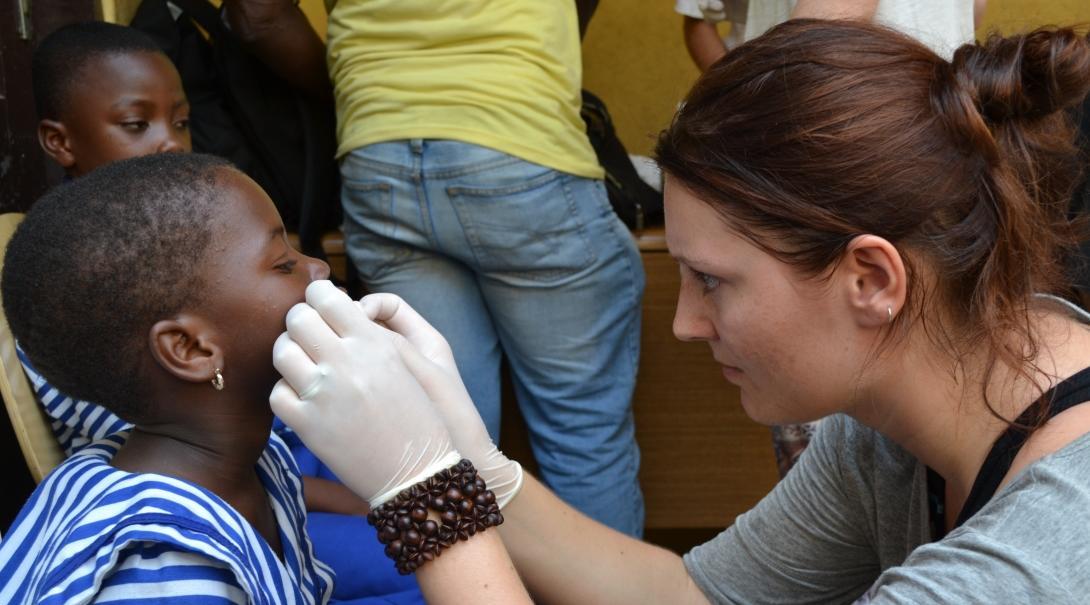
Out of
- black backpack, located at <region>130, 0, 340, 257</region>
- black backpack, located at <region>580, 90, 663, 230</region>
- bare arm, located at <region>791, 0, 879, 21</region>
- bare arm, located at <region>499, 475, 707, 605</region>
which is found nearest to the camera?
bare arm, located at <region>499, 475, 707, 605</region>

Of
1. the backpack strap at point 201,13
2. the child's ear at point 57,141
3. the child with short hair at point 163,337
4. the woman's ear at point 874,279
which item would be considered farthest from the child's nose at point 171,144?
A: the woman's ear at point 874,279

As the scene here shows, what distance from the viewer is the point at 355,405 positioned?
3.08ft

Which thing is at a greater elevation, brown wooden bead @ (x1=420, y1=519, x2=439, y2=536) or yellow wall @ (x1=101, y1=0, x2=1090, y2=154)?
brown wooden bead @ (x1=420, y1=519, x2=439, y2=536)

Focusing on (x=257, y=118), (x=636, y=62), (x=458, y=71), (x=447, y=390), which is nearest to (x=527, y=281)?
(x=458, y=71)

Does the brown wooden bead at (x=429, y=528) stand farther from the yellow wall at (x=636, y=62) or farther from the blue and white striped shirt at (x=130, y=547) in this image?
the yellow wall at (x=636, y=62)

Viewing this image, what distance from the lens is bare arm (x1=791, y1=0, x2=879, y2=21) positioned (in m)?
1.41

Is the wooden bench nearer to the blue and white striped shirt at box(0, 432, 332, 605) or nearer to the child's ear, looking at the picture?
the child's ear

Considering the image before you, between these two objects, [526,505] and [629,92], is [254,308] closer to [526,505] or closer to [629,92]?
[526,505]

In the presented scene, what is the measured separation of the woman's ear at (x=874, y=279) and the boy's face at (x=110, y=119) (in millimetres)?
1096

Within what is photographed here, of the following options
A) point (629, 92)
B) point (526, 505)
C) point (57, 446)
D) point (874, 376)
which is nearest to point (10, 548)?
point (57, 446)

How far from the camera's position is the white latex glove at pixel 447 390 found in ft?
3.53

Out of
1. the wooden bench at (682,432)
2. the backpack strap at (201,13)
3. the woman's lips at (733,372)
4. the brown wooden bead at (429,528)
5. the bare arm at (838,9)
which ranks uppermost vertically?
the bare arm at (838,9)

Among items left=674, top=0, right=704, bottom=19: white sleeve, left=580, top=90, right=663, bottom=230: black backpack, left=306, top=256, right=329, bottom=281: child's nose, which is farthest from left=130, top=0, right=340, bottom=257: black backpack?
left=306, top=256, right=329, bottom=281: child's nose

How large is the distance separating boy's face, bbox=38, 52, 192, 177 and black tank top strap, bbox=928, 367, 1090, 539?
1.20m
